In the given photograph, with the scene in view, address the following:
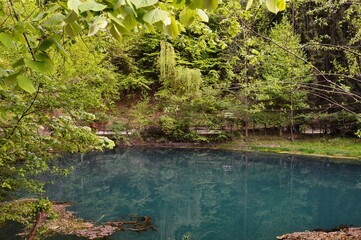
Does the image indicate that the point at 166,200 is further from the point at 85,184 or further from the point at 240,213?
the point at 85,184

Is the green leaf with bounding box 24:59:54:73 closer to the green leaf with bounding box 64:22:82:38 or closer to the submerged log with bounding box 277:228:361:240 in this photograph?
the green leaf with bounding box 64:22:82:38

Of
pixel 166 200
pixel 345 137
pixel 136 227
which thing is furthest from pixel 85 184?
pixel 345 137

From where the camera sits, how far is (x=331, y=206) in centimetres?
1089

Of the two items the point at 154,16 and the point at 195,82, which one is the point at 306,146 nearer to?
the point at 195,82

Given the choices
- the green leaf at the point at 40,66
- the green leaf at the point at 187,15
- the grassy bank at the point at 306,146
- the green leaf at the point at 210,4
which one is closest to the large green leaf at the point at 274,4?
the green leaf at the point at 210,4

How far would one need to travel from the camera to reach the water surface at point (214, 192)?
9.12 metres

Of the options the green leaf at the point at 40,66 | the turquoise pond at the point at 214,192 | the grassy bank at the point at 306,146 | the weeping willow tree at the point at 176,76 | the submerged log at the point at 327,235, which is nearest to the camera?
the green leaf at the point at 40,66

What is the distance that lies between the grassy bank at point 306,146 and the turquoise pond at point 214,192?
1077mm

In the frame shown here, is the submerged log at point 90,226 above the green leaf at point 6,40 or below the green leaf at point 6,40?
below

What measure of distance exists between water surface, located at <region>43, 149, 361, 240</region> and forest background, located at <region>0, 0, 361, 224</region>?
8.00 ft

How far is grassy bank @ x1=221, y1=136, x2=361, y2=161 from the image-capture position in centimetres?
1791

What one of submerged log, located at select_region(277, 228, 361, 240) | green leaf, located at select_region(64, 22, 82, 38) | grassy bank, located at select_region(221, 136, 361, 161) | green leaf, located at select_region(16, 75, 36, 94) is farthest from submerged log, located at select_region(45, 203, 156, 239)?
grassy bank, located at select_region(221, 136, 361, 161)

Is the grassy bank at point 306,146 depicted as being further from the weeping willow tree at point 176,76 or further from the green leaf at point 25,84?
the green leaf at point 25,84

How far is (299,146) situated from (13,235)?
1608 cm
